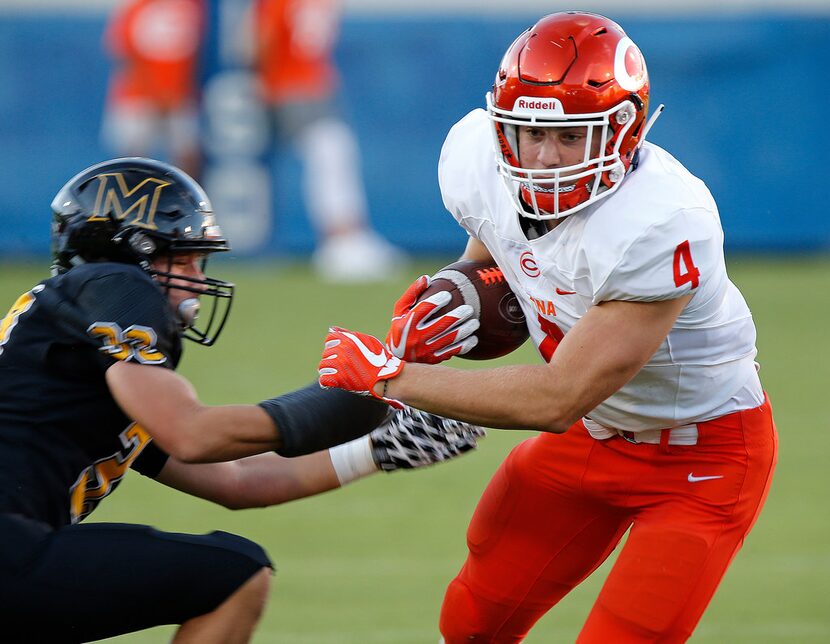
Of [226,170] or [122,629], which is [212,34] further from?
[122,629]

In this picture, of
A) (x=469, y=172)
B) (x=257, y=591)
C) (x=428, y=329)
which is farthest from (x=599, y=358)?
(x=257, y=591)

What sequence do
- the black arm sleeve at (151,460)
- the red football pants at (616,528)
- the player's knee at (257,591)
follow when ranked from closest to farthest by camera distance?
the player's knee at (257,591) → the red football pants at (616,528) → the black arm sleeve at (151,460)

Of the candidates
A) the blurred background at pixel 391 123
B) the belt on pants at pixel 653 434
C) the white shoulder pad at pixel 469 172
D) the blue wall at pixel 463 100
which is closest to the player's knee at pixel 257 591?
the belt on pants at pixel 653 434

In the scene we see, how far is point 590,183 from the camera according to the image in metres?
3.30

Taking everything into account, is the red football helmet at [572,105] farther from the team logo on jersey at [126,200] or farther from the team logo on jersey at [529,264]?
the team logo on jersey at [126,200]

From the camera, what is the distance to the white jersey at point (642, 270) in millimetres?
3170

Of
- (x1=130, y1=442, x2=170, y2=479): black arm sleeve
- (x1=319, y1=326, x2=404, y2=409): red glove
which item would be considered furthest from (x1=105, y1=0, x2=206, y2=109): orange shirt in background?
(x1=319, y1=326, x2=404, y2=409): red glove

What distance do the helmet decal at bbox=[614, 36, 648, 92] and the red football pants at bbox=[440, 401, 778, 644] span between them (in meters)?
0.85

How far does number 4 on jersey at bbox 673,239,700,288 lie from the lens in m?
3.15

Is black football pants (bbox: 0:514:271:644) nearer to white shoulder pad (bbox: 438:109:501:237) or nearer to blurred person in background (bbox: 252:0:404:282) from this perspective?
white shoulder pad (bbox: 438:109:501:237)

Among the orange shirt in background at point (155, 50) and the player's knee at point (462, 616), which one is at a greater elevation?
the orange shirt in background at point (155, 50)

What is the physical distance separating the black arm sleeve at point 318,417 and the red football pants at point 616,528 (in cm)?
54

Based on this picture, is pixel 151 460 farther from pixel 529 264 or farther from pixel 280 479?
pixel 529 264

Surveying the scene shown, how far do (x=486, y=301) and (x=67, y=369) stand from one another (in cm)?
110
